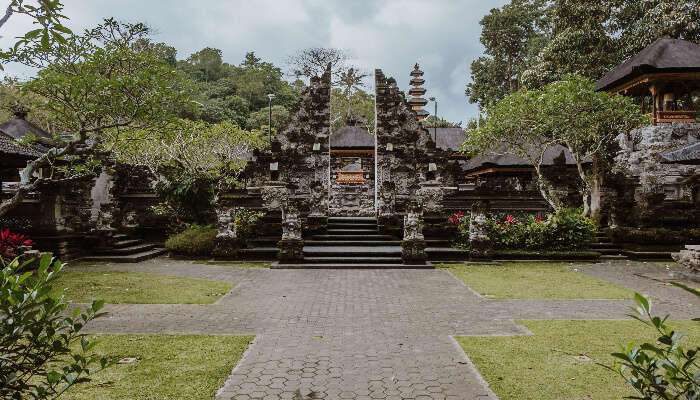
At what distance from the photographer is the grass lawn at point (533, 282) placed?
325 inches

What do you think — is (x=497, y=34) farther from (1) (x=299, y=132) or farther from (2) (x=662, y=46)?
(1) (x=299, y=132)

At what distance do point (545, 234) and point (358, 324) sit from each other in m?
9.62

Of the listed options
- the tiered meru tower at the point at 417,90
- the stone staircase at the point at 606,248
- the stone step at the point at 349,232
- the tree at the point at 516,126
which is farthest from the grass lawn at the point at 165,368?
the tiered meru tower at the point at 417,90

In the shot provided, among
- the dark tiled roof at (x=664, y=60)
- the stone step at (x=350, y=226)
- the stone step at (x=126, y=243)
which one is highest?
the dark tiled roof at (x=664, y=60)

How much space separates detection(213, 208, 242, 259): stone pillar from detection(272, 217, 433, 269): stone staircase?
196 cm

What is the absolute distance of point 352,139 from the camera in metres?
28.8

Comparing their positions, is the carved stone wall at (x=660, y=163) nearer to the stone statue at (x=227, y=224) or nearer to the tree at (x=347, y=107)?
the stone statue at (x=227, y=224)

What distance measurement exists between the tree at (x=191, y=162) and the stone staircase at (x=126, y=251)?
1445 mm

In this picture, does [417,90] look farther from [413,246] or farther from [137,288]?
[137,288]

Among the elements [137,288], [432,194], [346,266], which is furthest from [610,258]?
[137,288]

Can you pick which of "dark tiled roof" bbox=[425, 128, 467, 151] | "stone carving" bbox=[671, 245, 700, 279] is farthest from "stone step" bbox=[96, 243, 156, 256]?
"dark tiled roof" bbox=[425, 128, 467, 151]

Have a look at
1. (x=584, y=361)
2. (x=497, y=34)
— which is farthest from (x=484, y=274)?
(x=497, y=34)

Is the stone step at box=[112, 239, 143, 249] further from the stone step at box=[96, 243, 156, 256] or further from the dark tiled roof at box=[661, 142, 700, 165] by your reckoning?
the dark tiled roof at box=[661, 142, 700, 165]

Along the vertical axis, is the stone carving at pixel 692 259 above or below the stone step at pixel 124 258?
above
